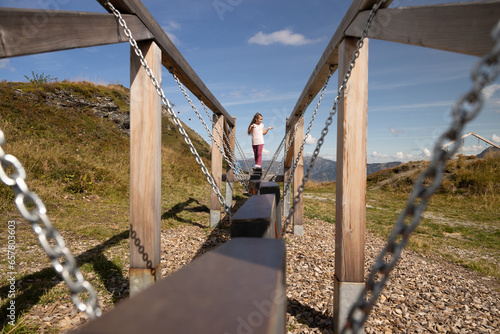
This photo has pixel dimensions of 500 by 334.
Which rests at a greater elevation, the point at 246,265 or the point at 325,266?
the point at 246,265

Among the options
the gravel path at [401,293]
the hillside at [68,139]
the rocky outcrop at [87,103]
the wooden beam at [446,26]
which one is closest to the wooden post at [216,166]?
the gravel path at [401,293]

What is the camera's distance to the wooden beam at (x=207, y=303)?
2.24 feet

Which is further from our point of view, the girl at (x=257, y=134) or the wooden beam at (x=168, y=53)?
the girl at (x=257, y=134)

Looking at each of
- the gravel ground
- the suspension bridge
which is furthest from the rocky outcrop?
the suspension bridge

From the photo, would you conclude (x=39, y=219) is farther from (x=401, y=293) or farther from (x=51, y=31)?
(x=401, y=293)

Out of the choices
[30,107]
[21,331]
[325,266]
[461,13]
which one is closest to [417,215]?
[461,13]

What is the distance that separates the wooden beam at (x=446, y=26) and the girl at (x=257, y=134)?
292 inches

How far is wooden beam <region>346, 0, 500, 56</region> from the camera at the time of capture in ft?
3.90

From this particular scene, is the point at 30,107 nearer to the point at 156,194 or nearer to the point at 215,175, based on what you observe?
the point at 215,175

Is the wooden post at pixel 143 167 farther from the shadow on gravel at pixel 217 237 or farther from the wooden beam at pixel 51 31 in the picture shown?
the shadow on gravel at pixel 217 237

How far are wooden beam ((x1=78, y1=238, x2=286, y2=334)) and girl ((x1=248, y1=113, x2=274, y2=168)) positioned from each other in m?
8.21

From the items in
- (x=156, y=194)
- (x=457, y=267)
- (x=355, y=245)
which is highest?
(x=156, y=194)

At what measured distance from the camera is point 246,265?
1.08 m

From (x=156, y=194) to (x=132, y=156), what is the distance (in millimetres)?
401
